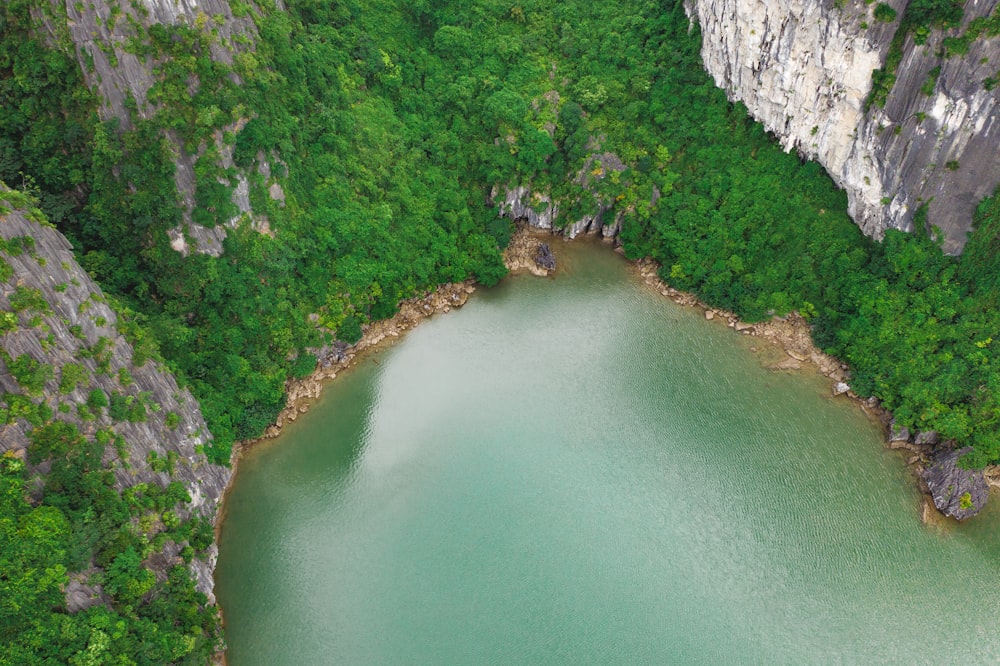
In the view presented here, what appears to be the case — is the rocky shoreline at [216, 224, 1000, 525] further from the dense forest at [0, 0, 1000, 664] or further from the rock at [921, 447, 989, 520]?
the dense forest at [0, 0, 1000, 664]

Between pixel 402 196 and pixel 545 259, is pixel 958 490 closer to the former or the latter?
pixel 545 259

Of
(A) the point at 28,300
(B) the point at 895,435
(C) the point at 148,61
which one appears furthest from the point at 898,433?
(C) the point at 148,61

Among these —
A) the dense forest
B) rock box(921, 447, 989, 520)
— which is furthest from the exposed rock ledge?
the dense forest

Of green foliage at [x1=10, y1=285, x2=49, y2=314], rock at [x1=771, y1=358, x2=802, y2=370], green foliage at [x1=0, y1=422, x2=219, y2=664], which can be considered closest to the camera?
green foliage at [x1=0, y1=422, x2=219, y2=664]

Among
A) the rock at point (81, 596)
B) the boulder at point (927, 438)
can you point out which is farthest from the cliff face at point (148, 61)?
the boulder at point (927, 438)

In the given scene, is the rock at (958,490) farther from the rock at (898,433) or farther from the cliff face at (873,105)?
the cliff face at (873,105)
